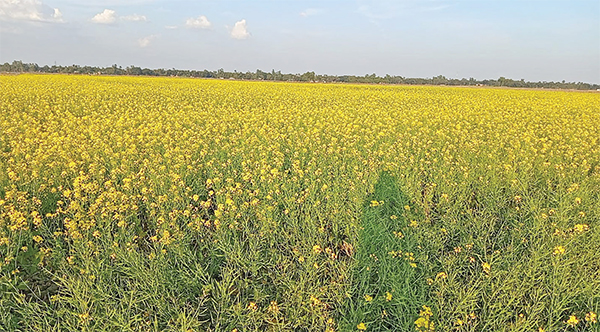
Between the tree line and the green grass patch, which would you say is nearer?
the green grass patch

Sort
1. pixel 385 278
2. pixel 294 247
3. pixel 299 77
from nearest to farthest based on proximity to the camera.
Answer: pixel 385 278
pixel 294 247
pixel 299 77

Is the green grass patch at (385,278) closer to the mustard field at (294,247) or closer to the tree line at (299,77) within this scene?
the mustard field at (294,247)

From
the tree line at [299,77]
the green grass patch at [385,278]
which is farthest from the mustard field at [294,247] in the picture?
the tree line at [299,77]

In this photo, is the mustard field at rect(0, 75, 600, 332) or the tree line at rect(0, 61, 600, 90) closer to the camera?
the mustard field at rect(0, 75, 600, 332)

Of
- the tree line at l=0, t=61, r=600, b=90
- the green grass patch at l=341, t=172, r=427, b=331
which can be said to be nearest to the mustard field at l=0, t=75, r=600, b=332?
the green grass patch at l=341, t=172, r=427, b=331

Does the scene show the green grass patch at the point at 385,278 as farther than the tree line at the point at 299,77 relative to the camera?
No

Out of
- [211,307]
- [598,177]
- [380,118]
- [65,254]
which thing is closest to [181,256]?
[211,307]

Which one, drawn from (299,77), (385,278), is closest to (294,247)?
(385,278)

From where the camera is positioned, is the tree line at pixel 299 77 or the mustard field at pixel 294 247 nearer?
the mustard field at pixel 294 247

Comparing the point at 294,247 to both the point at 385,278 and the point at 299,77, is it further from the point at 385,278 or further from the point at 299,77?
the point at 299,77

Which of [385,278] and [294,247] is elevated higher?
[294,247]

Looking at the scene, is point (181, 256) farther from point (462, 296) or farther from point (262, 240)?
point (462, 296)

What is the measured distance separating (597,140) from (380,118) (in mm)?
5331

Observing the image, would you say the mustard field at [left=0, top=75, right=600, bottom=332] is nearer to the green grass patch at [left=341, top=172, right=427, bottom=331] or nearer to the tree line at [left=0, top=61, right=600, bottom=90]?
the green grass patch at [left=341, top=172, right=427, bottom=331]
